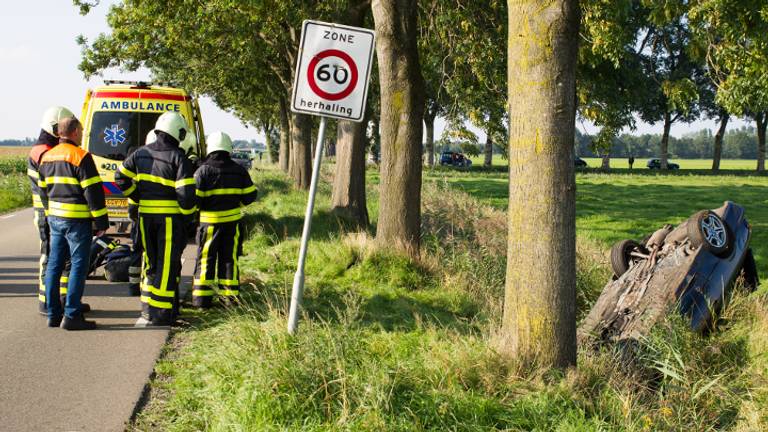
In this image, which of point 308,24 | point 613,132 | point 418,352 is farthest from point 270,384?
point 613,132

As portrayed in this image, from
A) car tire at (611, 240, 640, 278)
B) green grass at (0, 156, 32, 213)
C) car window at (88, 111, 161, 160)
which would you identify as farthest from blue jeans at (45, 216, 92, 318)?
green grass at (0, 156, 32, 213)

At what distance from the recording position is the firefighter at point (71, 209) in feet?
22.0

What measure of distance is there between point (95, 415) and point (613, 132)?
6.18 metres

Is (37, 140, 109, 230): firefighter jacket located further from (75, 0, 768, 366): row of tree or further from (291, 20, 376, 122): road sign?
(75, 0, 768, 366): row of tree

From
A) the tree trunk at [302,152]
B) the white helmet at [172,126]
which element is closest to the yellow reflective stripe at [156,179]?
the white helmet at [172,126]

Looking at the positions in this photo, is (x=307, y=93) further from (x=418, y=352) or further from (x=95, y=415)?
(x=95, y=415)

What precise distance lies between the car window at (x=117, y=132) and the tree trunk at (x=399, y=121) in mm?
5423

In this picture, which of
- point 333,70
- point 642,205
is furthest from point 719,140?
point 333,70

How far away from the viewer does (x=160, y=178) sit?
6.93 meters

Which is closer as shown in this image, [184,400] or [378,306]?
[184,400]

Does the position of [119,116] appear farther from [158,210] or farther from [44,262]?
[158,210]

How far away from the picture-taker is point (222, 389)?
488 centimetres

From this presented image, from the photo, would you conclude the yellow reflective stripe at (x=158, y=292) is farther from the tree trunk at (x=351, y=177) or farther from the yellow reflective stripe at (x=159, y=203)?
the tree trunk at (x=351, y=177)

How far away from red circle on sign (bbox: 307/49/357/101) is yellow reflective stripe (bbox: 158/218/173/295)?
2.27 metres
